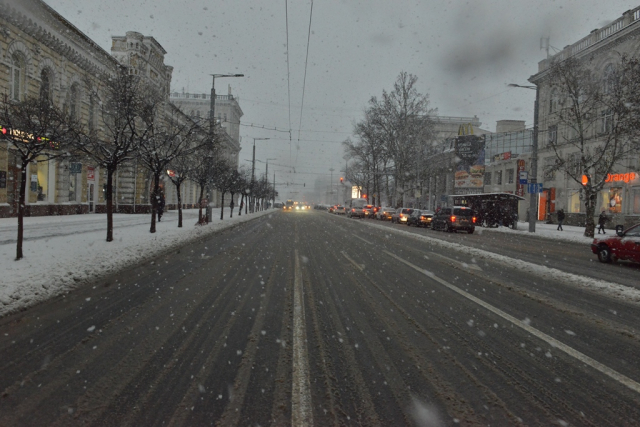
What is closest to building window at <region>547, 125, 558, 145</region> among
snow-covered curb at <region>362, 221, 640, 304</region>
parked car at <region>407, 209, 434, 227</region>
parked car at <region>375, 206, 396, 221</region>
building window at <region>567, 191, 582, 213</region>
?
building window at <region>567, 191, 582, 213</region>

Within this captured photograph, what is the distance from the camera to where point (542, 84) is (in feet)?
129

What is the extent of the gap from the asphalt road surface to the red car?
564 centimetres

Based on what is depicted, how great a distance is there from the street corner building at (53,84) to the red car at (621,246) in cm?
1672

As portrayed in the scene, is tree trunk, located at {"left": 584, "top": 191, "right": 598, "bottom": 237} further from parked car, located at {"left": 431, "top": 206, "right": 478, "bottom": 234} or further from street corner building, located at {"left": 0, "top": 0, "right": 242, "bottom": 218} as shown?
street corner building, located at {"left": 0, "top": 0, "right": 242, "bottom": 218}

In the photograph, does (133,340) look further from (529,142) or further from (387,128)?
(529,142)

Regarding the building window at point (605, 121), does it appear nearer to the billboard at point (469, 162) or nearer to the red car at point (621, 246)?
the billboard at point (469, 162)

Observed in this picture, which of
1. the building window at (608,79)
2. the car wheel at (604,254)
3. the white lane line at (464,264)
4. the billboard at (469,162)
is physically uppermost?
the building window at (608,79)

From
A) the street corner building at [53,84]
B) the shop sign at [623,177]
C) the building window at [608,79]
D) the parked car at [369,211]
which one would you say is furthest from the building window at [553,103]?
the street corner building at [53,84]

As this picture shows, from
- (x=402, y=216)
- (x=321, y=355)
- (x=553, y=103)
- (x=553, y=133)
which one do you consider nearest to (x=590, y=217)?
(x=553, y=133)

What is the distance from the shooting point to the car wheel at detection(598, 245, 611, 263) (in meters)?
12.9

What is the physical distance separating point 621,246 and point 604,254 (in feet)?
2.44

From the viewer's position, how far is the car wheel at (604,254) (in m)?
12.9

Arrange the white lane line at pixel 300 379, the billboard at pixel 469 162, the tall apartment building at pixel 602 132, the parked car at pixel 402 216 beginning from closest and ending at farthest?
the white lane line at pixel 300 379 < the tall apartment building at pixel 602 132 < the parked car at pixel 402 216 < the billboard at pixel 469 162

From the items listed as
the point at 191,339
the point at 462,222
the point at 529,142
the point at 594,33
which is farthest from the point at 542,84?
the point at 191,339
